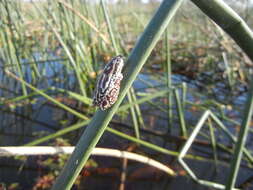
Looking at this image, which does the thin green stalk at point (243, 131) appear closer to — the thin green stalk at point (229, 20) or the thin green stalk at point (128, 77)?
the thin green stalk at point (229, 20)

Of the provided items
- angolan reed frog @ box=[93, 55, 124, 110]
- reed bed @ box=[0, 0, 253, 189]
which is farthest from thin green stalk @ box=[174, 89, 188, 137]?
angolan reed frog @ box=[93, 55, 124, 110]

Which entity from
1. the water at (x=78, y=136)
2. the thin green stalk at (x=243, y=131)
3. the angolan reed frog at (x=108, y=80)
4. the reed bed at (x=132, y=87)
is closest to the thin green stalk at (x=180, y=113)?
the reed bed at (x=132, y=87)

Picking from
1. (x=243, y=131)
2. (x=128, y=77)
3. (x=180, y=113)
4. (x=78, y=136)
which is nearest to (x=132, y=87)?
(x=180, y=113)

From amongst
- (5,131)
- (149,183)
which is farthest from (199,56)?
(5,131)

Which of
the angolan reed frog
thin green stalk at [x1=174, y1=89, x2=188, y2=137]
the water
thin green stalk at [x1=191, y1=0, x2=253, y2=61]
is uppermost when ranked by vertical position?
thin green stalk at [x1=191, y1=0, x2=253, y2=61]

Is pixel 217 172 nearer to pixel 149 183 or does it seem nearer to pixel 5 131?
pixel 149 183

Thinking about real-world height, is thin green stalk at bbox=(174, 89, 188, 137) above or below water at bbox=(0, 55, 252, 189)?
above

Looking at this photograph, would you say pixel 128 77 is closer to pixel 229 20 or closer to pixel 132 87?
pixel 229 20

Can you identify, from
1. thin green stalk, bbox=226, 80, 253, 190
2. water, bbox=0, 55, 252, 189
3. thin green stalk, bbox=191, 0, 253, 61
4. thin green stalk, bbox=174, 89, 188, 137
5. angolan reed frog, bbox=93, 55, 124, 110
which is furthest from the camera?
thin green stalk, bbox=174, 89, 188, 137

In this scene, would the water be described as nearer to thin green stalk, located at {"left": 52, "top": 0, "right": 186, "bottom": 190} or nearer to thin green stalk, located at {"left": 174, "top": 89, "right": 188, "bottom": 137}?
thin green stalk, located at {"left": 174, "top": 89, "right": 188, "bottom": 137}

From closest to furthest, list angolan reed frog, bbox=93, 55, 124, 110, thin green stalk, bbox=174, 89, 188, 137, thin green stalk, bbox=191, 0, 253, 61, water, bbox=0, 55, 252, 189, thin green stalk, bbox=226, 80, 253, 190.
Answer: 1. thin green stalk, bbox=191, 0, 253, 61
2. angolan reed frog, bbox=93, 55, 124, 110
3. thin green stalk, bbox=226, 80, 253, 190
4. water, bbox=0, 55, 252, 189
5. thin green stalk, bbox=174, 89, 188, 137
